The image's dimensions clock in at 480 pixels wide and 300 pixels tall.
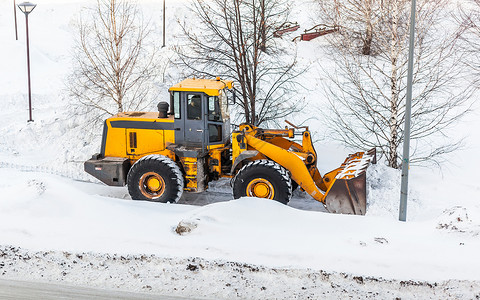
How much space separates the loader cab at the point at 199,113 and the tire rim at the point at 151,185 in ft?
3.29

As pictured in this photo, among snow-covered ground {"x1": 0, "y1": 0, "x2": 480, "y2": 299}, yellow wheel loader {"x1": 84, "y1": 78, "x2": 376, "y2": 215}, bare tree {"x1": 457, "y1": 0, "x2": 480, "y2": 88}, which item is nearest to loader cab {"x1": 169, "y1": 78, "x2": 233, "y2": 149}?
yellow wheel loader {"x1": 84, "y1": 78, "x2": 376, "y2": 215}

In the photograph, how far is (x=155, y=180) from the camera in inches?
456

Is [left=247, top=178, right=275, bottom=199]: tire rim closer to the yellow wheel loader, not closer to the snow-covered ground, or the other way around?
the yellow wheel loader

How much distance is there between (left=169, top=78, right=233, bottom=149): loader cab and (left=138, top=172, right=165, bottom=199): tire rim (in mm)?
1002

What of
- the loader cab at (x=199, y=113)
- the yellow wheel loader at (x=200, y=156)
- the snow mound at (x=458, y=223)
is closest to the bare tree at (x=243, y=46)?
the yellow wheel loader at (x=200, y=156)

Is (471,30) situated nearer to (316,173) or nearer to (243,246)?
(316,173)

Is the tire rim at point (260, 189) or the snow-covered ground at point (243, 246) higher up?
the tire rim at point (260, 189)

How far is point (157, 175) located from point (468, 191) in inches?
320

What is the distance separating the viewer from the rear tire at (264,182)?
36.1 feet

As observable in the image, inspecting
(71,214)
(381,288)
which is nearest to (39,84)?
(71,214)

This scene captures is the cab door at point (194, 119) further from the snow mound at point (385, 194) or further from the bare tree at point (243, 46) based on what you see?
the snow mound at point (385, 194)

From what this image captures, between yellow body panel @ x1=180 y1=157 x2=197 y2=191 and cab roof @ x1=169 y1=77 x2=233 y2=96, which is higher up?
cab roof @ x1=169 y1=77 x2=233 y2=96

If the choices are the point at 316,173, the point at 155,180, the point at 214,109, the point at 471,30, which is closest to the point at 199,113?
the point at 214,109

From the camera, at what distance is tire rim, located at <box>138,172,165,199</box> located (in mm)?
11539
